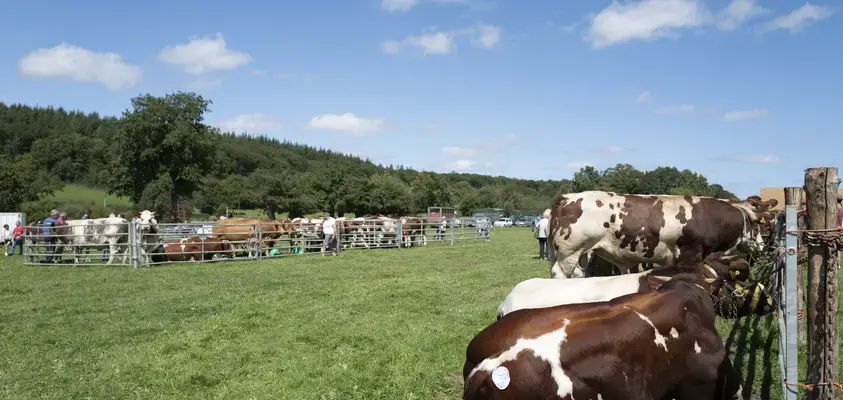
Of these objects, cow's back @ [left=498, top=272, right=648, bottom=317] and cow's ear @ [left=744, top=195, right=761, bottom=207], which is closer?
cow's back @ [left=498, top=272, right=648, bottom=317]

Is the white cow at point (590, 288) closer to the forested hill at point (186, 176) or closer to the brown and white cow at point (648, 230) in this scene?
the brown and white cow at point (648, 230)

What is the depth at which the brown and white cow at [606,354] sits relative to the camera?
333 cm

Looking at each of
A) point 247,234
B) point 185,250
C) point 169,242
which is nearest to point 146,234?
point 185,250

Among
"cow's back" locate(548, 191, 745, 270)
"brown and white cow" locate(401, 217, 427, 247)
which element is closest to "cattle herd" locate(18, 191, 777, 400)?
"cow's back" locate(548, 191, 745, 270)

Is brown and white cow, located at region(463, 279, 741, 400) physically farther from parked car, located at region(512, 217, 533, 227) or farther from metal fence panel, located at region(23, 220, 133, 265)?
parked car, located at region(512, 217, 533, 227)

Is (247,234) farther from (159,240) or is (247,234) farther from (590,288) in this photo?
(590,288)

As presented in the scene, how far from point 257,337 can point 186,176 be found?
54053mm

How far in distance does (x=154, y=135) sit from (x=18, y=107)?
87.7 m

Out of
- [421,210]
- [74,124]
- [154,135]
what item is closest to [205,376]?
[154,135]

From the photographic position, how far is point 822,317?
362cm

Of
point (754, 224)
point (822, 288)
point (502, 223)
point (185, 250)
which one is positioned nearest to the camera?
point (822, 288)

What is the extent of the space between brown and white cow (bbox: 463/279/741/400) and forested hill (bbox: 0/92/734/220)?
51.8 meters

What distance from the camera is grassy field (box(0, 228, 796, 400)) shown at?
18.9ft

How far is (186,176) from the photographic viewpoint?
5728cm
